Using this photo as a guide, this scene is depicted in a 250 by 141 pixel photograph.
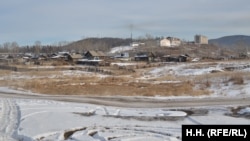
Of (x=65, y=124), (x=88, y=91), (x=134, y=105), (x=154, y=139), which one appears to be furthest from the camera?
(x=88, y=91)

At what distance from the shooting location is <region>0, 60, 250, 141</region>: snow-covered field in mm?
14133

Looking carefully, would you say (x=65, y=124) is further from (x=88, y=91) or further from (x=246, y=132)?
(x=88, y=91)

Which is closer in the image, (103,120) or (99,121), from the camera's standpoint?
(99,121)

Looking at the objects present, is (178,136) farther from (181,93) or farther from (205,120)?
(181,93)

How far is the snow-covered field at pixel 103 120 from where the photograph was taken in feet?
46.4

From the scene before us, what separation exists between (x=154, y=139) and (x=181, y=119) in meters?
5.10

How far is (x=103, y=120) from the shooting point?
57.9ft

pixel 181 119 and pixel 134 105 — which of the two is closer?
pixel 181 119

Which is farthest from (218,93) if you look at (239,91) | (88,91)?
(88,91)

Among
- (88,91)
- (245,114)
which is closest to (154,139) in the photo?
(245,114)

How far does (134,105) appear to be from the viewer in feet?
78.4

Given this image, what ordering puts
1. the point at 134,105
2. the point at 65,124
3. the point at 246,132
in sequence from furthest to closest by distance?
the point at 134,105 → the point at 65,124 → the point at 246,132

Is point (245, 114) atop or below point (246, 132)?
below

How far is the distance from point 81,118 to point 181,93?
14257 mm
